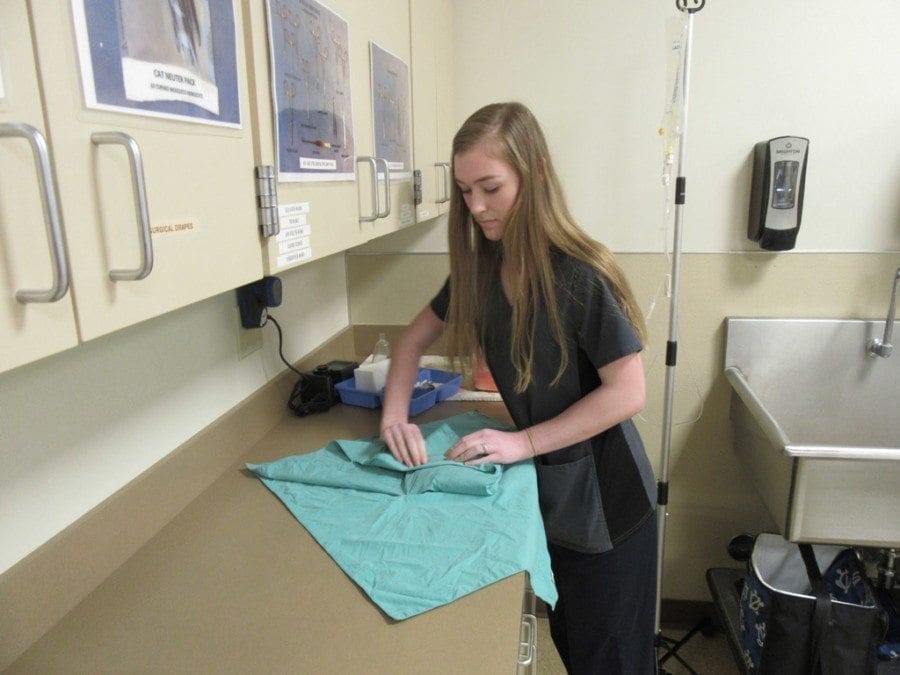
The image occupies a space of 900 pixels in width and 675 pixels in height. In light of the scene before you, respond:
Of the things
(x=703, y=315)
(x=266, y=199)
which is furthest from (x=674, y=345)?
(x=266, y=199)

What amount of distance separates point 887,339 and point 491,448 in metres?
1.40

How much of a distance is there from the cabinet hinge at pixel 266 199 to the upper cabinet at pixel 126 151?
0.04 meters

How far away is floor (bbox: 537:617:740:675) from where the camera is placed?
2.04 meters

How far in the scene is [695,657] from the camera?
2.09 metres

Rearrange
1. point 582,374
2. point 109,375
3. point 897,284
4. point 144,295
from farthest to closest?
point 897,284, point 582,374, point 109,375, point 144,295

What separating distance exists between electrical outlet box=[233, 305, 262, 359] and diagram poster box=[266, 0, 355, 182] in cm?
44

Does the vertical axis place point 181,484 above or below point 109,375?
below

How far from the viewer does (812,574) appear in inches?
64.7

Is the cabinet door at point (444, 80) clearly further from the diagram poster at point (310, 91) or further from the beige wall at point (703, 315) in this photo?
the diagram poster at point (310, 91)

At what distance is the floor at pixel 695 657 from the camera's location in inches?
80.1

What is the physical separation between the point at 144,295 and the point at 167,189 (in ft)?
0.34

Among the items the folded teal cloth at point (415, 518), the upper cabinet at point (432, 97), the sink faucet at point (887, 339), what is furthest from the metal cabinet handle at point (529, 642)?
the sink faucet at point (887, 339)

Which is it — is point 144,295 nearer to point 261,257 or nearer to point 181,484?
point 261,257

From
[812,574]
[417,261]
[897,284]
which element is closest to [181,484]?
[417,261]
